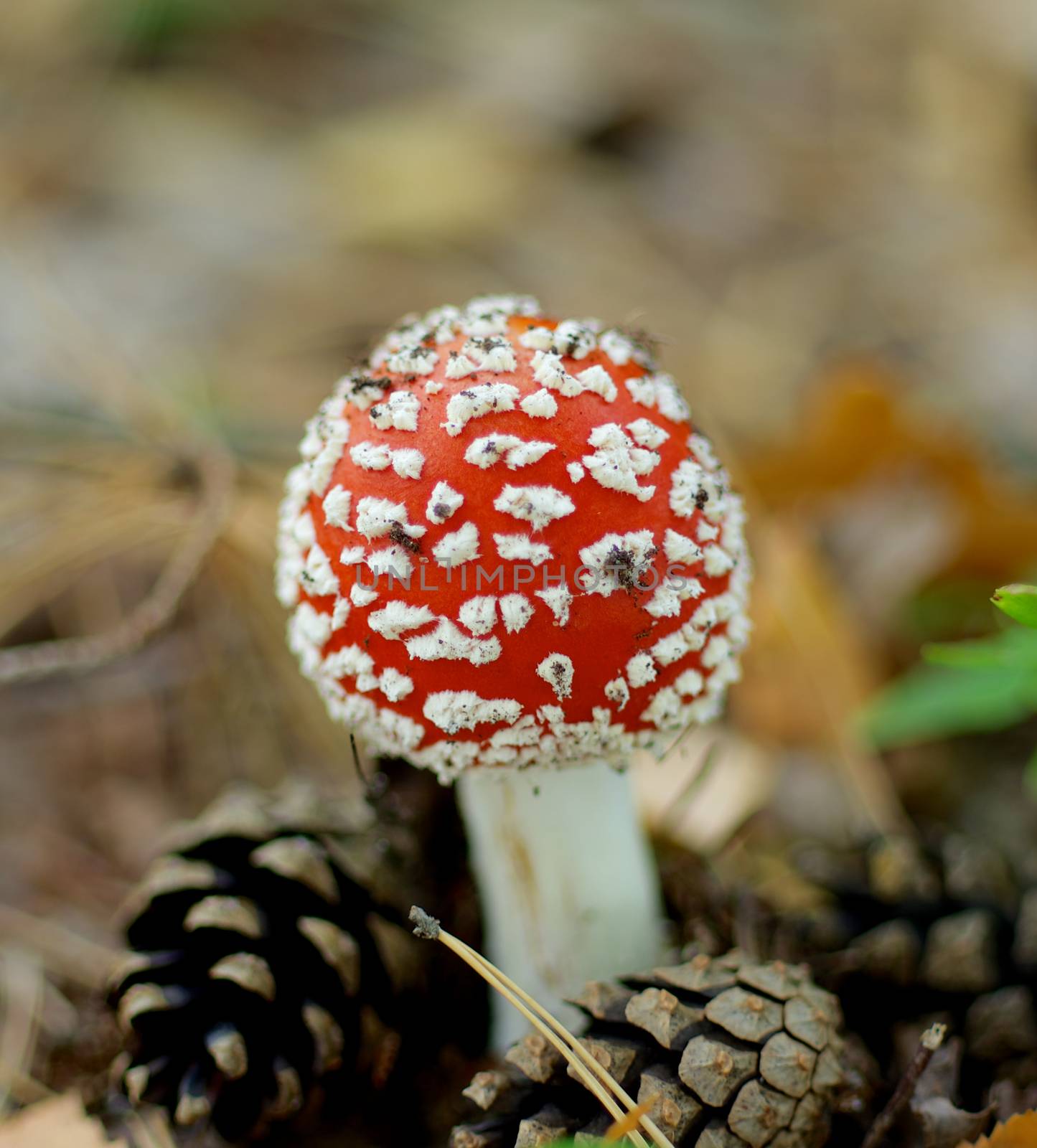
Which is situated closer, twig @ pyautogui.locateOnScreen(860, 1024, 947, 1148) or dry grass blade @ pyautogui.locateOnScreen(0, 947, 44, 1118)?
twig @ pyautogui.locateOnScreen(860, 1024, 947, 1148)

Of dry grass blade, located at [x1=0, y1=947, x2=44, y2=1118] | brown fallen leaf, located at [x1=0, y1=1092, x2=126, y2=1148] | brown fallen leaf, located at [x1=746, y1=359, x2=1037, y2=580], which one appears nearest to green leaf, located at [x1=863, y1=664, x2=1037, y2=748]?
brown fallen leaf, located at [x1=746, y1=359, x2=1037, y2=580]

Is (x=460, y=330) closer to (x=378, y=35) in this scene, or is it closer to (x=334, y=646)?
(x=334, y=646)

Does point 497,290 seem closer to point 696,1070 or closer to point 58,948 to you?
point 58,948

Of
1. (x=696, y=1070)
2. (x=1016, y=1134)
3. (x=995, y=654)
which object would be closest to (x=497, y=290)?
(x=995, y=654)

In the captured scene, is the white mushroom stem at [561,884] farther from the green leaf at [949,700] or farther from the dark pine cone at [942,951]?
the green leaf at [949,700]

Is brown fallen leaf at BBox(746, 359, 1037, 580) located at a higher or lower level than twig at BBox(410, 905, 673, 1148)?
higher

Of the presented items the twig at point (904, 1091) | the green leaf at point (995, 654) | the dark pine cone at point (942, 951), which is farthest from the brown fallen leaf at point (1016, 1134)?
the green leaf at point (995, 654)

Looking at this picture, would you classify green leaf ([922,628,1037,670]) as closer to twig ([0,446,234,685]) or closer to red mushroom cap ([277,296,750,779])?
red mushroom cap ([277,296,750,779])
